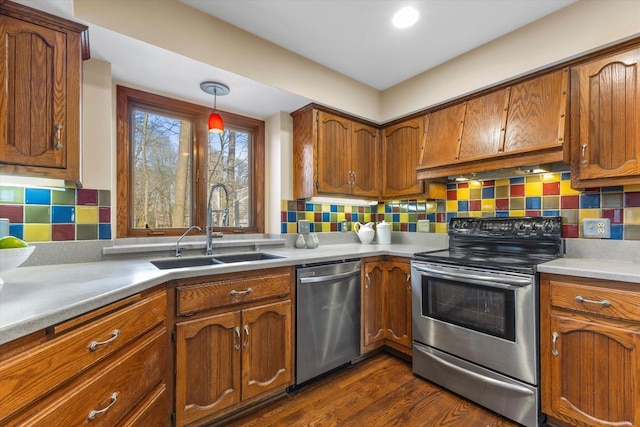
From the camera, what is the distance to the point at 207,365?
60.7 inches

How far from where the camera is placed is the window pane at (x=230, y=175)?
240 cm

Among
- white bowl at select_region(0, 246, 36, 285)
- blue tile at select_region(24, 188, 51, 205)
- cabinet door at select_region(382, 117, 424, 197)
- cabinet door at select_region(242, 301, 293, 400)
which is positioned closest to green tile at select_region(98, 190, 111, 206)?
blue tile at select_region(24, 188, 51, 205)

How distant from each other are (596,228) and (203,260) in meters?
2.61

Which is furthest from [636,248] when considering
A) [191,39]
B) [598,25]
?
[191,39]

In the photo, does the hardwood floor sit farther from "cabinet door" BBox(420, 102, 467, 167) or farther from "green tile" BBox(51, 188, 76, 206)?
"cabinet door" BBox(420, 102, 467, 167)

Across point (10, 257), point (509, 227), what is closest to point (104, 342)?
point (10, 257)

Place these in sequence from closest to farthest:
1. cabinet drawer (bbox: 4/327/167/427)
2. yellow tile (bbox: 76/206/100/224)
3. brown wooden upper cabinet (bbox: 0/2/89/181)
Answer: cabinet drawer (bbox: 4/327/167/427) < brown wooden upper cabinet (bbox: 0/2/89/181) < yellow tile (bbox: 76/206/100/224)

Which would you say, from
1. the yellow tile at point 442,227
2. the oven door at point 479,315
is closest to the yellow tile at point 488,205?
the yellow tile at point 442,227

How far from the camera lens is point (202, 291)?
152cm

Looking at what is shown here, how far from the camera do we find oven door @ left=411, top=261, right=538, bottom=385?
160 cm

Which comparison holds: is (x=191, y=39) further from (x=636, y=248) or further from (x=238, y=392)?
(x=636, y=248)

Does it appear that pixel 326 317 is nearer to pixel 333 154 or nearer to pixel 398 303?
pixel 398 303

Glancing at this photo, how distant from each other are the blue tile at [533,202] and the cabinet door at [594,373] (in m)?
0.91

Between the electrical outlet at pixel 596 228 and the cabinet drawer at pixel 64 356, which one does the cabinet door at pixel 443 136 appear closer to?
the electrical outlet at pixel 596 228
